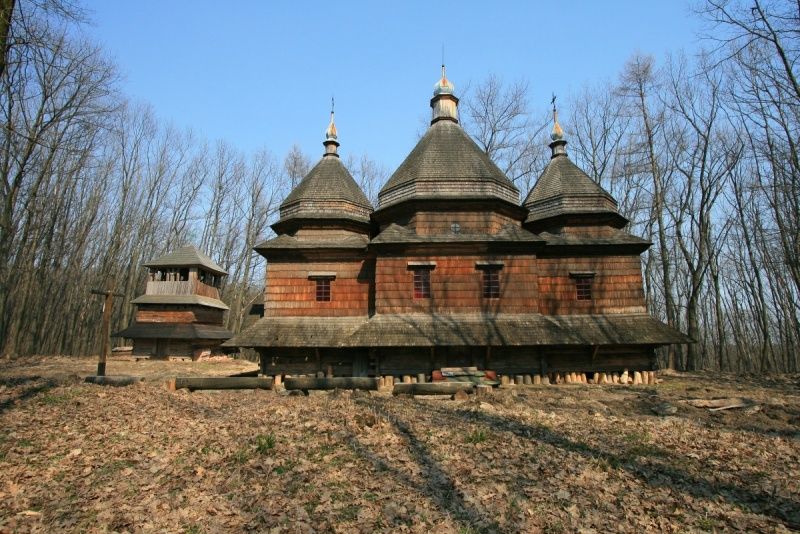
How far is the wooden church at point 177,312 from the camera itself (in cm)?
2944

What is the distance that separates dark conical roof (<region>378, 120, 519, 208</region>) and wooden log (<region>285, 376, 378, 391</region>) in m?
8.11

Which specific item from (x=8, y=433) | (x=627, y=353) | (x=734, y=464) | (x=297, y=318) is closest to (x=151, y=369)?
(x=297, y=318)

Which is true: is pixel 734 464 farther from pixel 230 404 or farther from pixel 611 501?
pixel 230 404

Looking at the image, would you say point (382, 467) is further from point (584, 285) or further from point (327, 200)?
point (327, 200)

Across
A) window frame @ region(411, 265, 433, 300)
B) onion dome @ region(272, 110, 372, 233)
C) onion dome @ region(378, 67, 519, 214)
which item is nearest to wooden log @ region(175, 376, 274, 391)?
window frame @ region(411, 265, 433, 300)

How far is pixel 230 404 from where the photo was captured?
11.8 meters

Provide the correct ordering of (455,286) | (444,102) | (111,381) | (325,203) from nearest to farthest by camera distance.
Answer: (111,381) < (455,286) < (325,203) < (444,102)

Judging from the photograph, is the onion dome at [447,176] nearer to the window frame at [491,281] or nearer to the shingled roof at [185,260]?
the window frame at [491,281]

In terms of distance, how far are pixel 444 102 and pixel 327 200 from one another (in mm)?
8667

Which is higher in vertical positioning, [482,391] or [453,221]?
[453,221]

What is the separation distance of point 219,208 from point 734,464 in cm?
4250

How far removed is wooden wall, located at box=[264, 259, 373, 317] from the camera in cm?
1816

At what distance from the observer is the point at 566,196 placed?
19688 mm

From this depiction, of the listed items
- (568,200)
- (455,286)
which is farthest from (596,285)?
(455,286)
